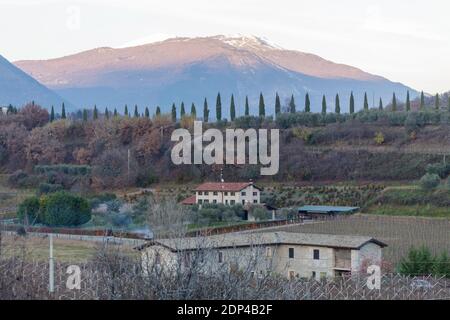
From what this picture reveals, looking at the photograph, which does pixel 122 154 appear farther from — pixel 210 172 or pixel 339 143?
pixel 339 143

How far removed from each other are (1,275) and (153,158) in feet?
115

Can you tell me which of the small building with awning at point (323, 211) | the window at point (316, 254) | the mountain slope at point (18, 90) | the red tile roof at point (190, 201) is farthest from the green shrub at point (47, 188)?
the mountain slope at point (18, 90)

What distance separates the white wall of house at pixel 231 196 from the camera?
110 ft

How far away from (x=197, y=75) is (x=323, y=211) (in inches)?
3874

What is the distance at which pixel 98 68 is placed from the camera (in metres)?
146

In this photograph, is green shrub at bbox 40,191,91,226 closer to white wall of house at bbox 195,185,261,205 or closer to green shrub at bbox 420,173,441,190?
white wall of house at bbox 195,185,261,205

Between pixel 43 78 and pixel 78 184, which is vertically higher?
pixel 43 78

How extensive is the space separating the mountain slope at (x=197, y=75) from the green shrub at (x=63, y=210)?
8258cm

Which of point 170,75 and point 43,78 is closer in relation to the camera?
point 170,75

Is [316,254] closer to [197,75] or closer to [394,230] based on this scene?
[394,230]

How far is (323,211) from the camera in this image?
3119 centimetres

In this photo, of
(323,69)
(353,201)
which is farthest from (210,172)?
(323,69)

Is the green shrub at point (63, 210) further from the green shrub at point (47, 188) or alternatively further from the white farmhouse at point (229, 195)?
the green shrub at point (47, 188)

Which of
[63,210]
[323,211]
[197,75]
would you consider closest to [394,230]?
[323,211]
